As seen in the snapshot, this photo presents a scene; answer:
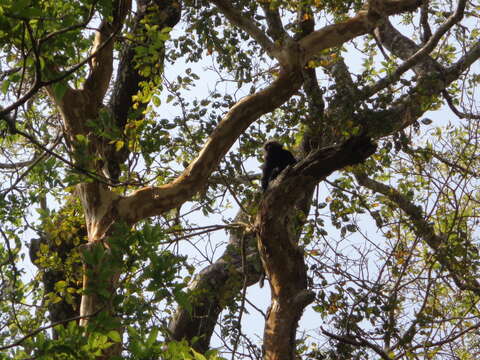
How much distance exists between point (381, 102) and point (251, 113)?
1.25 meters

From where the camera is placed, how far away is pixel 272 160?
6.06m

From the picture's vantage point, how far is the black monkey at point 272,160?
19.2 ft

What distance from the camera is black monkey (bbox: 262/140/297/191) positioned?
584cm

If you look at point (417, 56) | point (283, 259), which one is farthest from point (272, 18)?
point (283, 259)

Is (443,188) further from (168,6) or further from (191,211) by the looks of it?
(168,6)

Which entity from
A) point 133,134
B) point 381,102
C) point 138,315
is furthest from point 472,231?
point 138,315

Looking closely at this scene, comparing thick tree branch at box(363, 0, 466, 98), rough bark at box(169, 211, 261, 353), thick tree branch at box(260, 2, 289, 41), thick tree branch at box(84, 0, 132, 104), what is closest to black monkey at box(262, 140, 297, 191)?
rough bark at box(169, 211, 261, 353)

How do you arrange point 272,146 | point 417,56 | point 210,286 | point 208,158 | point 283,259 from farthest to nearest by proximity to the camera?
point 272,146
point 210,286
point 417,56
point 208,158
point 283,259

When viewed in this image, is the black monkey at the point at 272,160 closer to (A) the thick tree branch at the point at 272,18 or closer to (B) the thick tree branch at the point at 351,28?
(A) the thick tree branch at the point at 272,18

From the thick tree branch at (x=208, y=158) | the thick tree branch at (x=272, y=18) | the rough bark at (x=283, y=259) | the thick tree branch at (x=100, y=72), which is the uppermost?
the thick tree branch at (x=272, y=18)

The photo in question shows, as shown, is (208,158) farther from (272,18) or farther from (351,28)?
(272,18)

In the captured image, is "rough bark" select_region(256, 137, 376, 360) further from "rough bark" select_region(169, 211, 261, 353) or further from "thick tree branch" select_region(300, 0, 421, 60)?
"rough bark" select_region(169, 211, 261, 353)

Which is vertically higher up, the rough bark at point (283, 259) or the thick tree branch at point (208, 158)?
the thick tree branch at point (208, 158)

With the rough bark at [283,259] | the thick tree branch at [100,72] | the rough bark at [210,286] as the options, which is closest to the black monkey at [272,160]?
the rough bark at [210,286]
